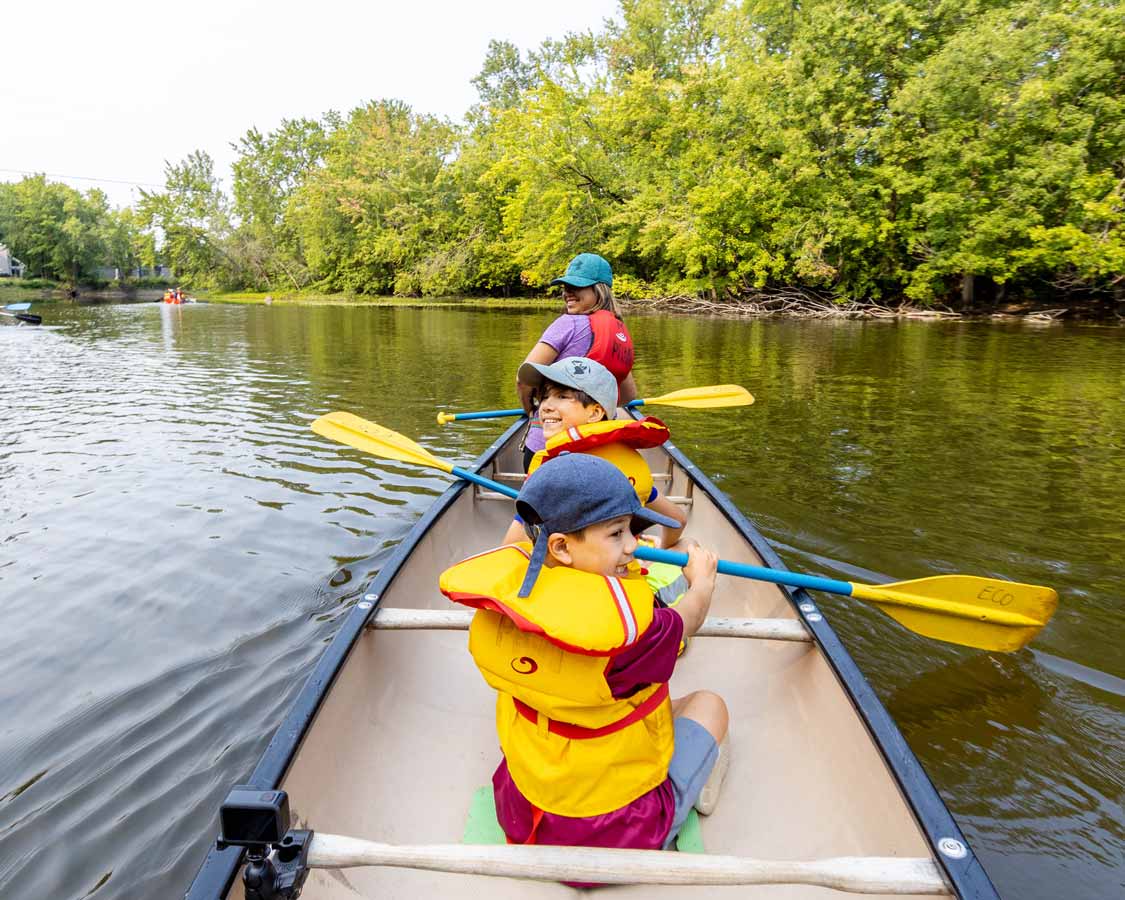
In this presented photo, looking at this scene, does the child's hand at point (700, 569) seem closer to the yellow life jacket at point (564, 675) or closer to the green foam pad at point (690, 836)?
the yellow life jacket at point (564, 675)

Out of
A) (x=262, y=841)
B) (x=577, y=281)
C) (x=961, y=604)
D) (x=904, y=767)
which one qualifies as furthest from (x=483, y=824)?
(x=577, y=281)

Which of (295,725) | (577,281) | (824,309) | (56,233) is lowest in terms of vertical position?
(295,725)

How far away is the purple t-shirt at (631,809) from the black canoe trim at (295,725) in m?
0.53

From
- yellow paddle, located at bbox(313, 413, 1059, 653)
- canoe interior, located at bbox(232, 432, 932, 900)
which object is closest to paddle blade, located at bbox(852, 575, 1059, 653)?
yellow paddle, located at bbox(313, 413, 1059, 653)

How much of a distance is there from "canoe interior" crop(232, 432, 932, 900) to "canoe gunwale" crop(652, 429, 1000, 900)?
0.05 meters

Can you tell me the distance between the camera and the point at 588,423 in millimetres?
2754

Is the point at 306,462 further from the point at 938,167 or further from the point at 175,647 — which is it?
the point at 938,167

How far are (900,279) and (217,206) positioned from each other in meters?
47.9

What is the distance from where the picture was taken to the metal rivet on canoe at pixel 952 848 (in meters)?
1.38

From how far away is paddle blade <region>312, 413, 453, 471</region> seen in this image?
4.17 meters

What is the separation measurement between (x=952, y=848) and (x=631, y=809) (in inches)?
25.6

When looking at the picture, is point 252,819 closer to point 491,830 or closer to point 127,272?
point 491,830

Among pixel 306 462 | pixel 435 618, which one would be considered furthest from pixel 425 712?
pixel 306 462

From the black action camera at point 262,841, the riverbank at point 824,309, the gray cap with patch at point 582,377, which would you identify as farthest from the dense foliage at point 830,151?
the black action camera at point 262,841
